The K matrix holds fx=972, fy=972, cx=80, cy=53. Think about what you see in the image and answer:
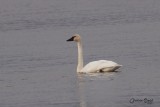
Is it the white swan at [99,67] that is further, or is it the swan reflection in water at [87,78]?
the white swan at [99,67]

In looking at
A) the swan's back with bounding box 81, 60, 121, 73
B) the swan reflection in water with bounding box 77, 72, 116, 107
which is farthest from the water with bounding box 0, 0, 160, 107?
the swan's back with bounding box 81, 60, 121, 73

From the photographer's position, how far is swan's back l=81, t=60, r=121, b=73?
24.3m

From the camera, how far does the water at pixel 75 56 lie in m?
20.3

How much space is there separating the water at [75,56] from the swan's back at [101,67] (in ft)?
0.79

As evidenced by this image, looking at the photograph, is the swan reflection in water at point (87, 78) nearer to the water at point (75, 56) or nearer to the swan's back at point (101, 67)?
the water at point (75, 56)

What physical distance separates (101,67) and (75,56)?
4.07 meters

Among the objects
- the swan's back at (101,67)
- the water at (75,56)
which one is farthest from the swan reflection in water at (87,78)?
the swan's back at (101,67)

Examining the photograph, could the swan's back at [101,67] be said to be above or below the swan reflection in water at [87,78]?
above

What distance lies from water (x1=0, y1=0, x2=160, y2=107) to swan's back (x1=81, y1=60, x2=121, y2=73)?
241 millimetres

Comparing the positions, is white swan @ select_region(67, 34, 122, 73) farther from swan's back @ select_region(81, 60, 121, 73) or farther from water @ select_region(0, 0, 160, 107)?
water @ select_region(0, 0, 160, 107)

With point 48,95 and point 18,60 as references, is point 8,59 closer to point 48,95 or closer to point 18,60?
point 18,60

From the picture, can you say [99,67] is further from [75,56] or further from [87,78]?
[75,56]

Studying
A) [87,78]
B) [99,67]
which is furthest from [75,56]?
[87,78]

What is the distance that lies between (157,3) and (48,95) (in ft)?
100
